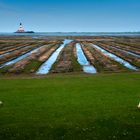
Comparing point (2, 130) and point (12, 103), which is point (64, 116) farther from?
point (12, 103)

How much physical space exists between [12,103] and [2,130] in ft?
20.6

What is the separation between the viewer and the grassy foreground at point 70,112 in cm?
1659

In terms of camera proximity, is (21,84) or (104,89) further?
(21,84)

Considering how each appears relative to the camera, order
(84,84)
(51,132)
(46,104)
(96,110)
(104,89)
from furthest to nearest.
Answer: (84,84) < (104,89) < (46,104) < (96,110) < (51,132)

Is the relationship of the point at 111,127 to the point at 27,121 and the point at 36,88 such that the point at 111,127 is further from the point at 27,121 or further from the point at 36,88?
the point at 36,88

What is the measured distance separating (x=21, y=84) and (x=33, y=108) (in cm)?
1141

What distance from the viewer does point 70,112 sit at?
20375 mm

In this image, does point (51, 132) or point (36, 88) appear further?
point (36, 88)

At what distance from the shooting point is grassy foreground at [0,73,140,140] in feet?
54.4

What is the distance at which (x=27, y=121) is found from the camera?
18562 mm

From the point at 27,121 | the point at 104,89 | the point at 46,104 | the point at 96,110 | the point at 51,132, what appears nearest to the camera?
the point at 51,132

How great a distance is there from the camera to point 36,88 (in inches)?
1173

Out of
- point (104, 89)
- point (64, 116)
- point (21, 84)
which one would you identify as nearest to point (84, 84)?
point (104, 89)

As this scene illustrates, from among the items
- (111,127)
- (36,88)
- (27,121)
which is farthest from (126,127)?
(36,88)
